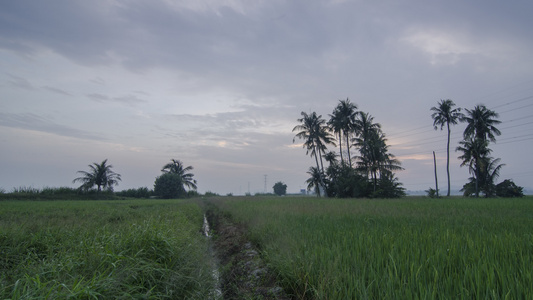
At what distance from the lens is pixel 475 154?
30.6 meters

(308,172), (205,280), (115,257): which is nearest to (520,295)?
(205,280)

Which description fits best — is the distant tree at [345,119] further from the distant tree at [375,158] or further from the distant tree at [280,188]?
the distant tree at [280,188]

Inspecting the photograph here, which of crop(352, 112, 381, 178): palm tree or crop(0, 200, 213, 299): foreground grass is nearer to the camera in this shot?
crop(0, 200, 213, 299): foreground grass

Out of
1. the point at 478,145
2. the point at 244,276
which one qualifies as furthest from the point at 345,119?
the point at 244,276

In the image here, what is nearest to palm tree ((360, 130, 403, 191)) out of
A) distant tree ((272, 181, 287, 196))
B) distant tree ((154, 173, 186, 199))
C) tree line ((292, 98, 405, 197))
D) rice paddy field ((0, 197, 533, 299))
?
tree line ((292, 98, 405, 197))

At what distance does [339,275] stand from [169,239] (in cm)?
312

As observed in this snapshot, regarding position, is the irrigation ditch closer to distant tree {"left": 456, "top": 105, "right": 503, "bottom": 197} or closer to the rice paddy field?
the rice paddy field

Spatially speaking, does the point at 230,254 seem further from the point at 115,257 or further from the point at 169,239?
the point at 115,257

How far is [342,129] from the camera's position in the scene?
3275cm

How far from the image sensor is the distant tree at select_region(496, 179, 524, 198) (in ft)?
95.2

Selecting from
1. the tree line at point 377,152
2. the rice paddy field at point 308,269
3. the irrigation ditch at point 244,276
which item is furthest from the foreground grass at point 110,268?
the tree line at point 377,152

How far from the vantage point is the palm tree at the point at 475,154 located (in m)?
29.9

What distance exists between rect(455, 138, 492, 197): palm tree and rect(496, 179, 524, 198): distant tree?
197 cm

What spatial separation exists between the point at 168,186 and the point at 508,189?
47.7 meters
